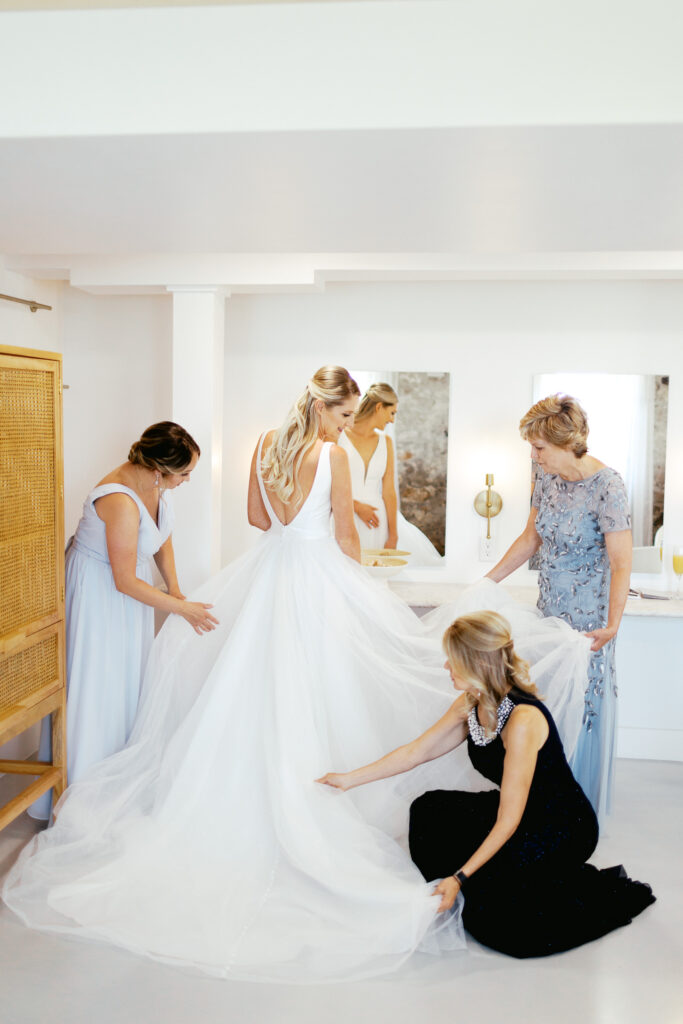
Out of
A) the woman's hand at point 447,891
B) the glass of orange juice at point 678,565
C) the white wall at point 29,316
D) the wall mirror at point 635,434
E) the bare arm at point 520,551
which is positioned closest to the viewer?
the woman's hand at point 447,891

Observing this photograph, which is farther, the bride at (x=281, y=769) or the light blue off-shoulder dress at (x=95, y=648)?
the light blue off-shoulder dress at (x=95, y=648)

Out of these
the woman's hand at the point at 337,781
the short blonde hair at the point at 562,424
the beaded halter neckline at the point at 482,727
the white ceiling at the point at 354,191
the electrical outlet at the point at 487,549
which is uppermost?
the white ceiling at the point at 354,191

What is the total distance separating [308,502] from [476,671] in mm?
1082

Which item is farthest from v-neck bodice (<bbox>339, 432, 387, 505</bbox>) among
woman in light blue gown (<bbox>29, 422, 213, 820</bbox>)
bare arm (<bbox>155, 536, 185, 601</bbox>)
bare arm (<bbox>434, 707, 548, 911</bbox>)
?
bare arm (<bbox>434, 707, 548, 911</bbox>)

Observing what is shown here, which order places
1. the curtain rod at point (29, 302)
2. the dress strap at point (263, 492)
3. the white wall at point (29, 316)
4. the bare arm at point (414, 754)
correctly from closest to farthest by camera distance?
the bare arm at point (414, 754) → the dress strap at point (263, 492) → the curtain rod at point (29, 302) → the white wall at point (29, 316)

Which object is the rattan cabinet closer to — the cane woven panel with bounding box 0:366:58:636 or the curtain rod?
the cane woven panel with bounding box 0:366:58:636

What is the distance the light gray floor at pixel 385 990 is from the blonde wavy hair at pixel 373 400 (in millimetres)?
2704

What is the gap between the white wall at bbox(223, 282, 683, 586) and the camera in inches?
179

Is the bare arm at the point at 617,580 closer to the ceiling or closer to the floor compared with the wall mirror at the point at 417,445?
closer to the floor

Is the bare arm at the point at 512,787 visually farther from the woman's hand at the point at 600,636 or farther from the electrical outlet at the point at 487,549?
the electrical outlet at the point at 487,549

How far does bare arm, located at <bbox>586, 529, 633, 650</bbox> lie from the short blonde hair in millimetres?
356

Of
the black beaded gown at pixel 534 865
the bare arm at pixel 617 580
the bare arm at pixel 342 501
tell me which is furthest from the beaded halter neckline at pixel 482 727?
the bare arm at pixel 342 501

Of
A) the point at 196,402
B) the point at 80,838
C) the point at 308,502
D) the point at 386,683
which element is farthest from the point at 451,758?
the point at 196,402

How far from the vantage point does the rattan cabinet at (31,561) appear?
295cm
